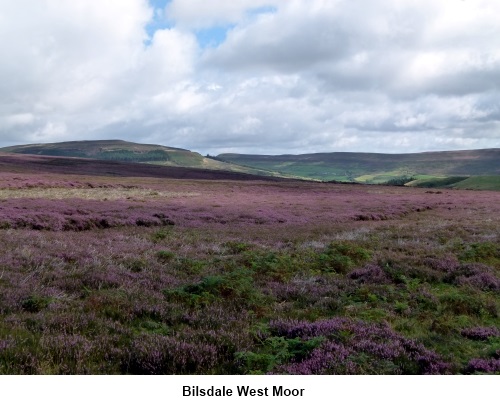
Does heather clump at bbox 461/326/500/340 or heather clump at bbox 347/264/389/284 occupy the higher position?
heather clump at bbox 461/326/500/340

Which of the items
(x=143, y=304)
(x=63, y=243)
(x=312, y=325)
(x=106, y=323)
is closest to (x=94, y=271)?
(x=143, y=304)

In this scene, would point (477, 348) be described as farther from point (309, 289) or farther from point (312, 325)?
point (309, 289)

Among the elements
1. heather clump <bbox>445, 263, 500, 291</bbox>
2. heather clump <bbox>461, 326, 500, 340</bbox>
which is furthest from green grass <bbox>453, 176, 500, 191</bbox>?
heather clump <bbox>461, 326, 500, 340</bbox>

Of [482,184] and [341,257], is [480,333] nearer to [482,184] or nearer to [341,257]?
[341,257]

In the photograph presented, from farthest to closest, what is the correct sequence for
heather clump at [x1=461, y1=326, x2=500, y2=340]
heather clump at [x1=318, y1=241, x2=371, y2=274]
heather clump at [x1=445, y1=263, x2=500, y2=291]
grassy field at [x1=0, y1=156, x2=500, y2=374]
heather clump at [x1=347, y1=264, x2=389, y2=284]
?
heather clump at [x1=318, y1=241, x2=371, y2=274] < heather clump at [x1=347, y1=264, x2=389, y2=284] < heather clump at [x1=445, y1=263, x2=500, y2=291] < heather clump at [x1=461, y1=326, x2=500, y2=340] < grassy field at [x1=0, y1=156, x2=500, y2=374]

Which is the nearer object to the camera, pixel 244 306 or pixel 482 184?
pixel 244 306

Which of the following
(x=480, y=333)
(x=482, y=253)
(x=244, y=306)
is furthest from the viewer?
(x=482, y=253)

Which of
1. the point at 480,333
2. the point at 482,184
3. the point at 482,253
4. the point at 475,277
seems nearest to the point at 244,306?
the point at 480,333

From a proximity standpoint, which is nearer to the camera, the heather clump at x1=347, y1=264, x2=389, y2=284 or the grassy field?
the grassy field

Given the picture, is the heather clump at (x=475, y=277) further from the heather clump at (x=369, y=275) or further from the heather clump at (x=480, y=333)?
the heather clump at (x=480, y=333)

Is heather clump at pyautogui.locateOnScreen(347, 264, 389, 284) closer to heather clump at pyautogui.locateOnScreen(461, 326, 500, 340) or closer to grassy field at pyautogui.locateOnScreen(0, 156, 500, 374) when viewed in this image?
grassy field at pyautogui.locateOnScreen(0, 156, 500, 374)

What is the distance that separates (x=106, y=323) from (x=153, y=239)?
11370mm

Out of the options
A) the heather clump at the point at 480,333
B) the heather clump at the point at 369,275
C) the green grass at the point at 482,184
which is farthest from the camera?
the green grass at the point at 482,184

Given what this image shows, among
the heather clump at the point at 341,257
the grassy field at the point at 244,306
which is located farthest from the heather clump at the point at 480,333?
the heather clump at the point at 341,257
